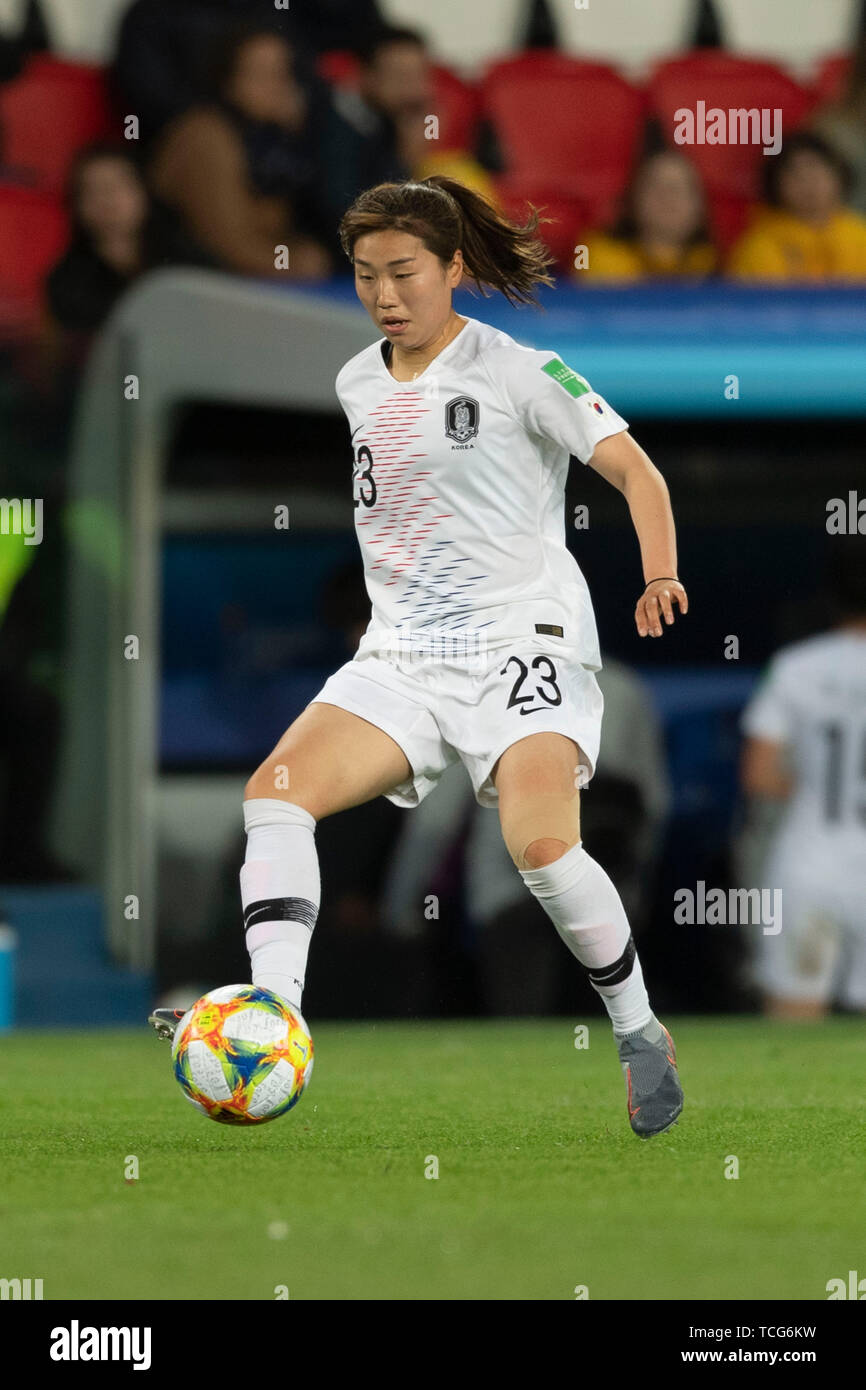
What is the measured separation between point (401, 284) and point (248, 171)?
18.5 ft

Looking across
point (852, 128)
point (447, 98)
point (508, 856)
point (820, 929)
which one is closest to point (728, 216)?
point (852, 128)

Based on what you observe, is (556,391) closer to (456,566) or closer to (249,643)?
(456,566)

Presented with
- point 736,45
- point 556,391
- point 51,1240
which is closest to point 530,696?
point 556,391

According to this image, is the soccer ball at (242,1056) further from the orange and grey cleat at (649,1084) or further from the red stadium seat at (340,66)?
the red stadium seat at (340,66)

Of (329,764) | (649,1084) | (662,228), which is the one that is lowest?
(649,1084)

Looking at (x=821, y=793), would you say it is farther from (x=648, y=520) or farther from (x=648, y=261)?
(x=648, y=520)

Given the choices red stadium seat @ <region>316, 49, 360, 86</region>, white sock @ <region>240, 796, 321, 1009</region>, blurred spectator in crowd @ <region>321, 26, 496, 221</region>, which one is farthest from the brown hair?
red stadium seat @ <region>316, 49, 360, 86</region>

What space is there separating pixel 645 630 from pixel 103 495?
17.7 feet

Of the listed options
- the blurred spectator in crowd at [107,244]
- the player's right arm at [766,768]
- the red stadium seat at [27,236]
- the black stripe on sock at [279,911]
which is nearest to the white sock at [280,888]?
the black stripe on sock at [279,911]

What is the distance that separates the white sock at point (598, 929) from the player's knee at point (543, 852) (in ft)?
0.08

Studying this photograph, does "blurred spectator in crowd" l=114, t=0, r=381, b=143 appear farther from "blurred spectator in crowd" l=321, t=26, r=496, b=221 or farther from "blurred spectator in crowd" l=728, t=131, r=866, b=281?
"blurred spectator in crowd" l=728, t=131, r=866, b=281

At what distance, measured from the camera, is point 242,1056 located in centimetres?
434

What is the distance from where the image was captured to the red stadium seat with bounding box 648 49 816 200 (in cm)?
1163

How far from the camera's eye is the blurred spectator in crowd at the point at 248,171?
10.1 meters
